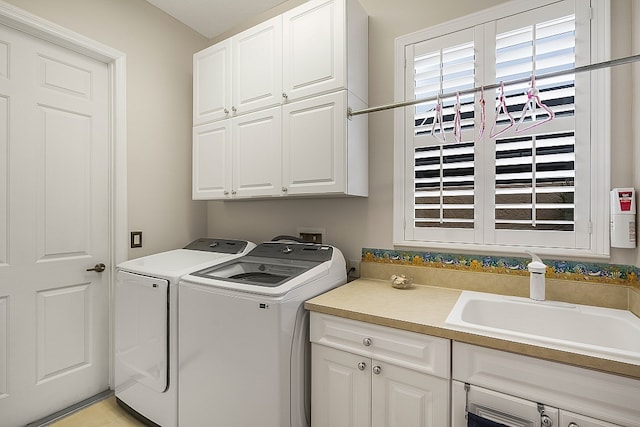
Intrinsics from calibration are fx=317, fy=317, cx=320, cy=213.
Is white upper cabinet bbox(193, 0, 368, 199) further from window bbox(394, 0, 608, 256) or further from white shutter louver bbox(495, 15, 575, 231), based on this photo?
white shutter louver bbox(495, 15, 575, 231)

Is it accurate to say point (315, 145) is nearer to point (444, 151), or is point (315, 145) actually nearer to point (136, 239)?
point (444, 151)

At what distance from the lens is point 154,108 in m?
2.45

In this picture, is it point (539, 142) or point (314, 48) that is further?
point (314, 48)

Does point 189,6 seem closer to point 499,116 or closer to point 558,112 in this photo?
point 499,116

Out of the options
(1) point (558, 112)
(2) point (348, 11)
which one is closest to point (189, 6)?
(2) point (348, 11)

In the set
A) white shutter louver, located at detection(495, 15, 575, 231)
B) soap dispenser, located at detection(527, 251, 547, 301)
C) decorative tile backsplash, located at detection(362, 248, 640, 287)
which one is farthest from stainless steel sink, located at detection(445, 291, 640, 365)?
white shutter louver, located at detection(495, 15, 575, 231)

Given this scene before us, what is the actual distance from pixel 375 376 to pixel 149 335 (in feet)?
4.24

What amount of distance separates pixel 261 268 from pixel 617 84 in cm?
197

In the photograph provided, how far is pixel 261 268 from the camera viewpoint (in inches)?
75.4

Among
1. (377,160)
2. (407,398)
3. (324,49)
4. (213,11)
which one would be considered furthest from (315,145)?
(213,11)

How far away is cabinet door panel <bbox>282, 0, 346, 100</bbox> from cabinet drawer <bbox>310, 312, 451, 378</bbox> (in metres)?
1.27

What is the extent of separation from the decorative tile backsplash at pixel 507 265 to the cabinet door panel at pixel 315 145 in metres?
0.55

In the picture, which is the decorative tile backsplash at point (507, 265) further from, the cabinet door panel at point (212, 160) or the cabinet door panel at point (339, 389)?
the cabinet door panel at point (212, 160)

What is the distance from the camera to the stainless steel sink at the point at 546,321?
1.14 m
